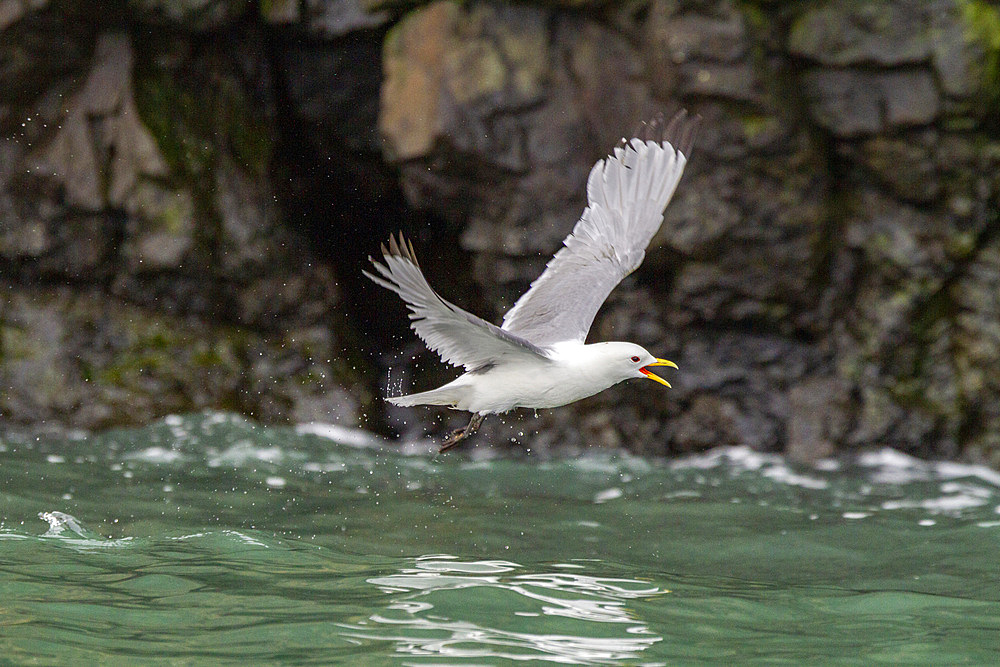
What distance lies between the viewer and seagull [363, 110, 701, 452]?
4.83m

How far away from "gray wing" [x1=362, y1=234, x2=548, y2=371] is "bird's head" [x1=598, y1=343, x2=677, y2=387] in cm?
35

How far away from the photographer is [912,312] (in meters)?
8.12

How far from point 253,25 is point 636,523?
4.96m

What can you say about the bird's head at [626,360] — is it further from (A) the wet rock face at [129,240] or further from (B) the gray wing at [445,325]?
(A) the wet rock face at [129,240]

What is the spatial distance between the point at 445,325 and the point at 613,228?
1.73 m

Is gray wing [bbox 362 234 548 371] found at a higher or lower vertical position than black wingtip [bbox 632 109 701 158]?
lower

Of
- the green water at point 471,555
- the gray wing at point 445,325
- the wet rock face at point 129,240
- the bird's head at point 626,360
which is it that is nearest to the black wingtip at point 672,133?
the bird's head at point 626,360

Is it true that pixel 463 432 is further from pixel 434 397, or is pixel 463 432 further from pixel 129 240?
pixel 129 240

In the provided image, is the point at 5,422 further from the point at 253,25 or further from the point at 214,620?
the point at 214,620

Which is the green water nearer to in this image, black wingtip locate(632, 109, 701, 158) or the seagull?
the seagull

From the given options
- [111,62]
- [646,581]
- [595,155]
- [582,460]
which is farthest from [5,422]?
[646,581]

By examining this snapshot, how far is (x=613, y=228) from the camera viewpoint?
20.4 ft

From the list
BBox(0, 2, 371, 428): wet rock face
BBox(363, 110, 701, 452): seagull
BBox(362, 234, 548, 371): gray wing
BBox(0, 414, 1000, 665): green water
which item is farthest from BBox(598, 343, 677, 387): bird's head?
BBox(0, 2, 371, 428): wet rock face

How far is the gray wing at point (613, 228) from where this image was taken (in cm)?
595
